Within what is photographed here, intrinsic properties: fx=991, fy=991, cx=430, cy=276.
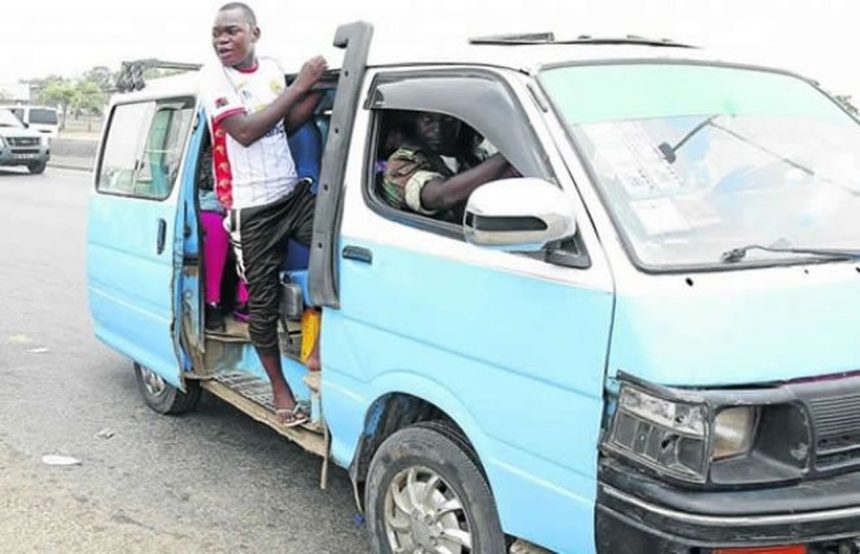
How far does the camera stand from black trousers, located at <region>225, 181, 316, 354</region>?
459 cm

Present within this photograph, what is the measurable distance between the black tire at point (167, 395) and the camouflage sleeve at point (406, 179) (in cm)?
234

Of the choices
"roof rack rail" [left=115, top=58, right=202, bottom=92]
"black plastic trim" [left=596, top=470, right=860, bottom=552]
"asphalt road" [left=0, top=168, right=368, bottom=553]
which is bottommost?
"asphalt road" [left=0, top=168, right=368, bottom=553]

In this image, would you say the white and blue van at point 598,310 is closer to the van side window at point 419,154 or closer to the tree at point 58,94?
the van side window at point 419,154

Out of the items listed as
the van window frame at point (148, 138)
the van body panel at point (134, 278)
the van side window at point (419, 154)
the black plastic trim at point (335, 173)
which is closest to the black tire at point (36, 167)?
the van window frame at point (148, 138)

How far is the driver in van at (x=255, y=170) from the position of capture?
447 centimetres

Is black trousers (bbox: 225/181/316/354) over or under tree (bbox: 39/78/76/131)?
over

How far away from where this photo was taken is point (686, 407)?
2.56 metres

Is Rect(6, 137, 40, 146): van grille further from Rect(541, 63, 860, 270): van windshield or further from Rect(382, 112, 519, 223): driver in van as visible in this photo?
Rect(541, 63, 860, 270): van windshield

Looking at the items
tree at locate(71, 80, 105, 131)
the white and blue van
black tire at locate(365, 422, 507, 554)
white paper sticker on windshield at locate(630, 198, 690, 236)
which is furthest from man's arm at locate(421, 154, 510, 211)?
tree at locate(71, 80, 105, 131)

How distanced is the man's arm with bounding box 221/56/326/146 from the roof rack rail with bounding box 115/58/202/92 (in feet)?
5.47

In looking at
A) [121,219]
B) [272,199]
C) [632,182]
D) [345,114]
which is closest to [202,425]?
[121,219]

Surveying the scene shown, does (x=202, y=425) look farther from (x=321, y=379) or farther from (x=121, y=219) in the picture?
(x=321, y=379)

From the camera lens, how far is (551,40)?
3.74 metres

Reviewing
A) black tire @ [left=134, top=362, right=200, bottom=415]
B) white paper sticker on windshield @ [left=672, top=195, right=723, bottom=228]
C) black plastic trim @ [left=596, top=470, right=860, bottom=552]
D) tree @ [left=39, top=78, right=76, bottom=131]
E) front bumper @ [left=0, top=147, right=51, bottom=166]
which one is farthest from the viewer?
tree @ [left=39, top=78, right=76, bottom=131]
